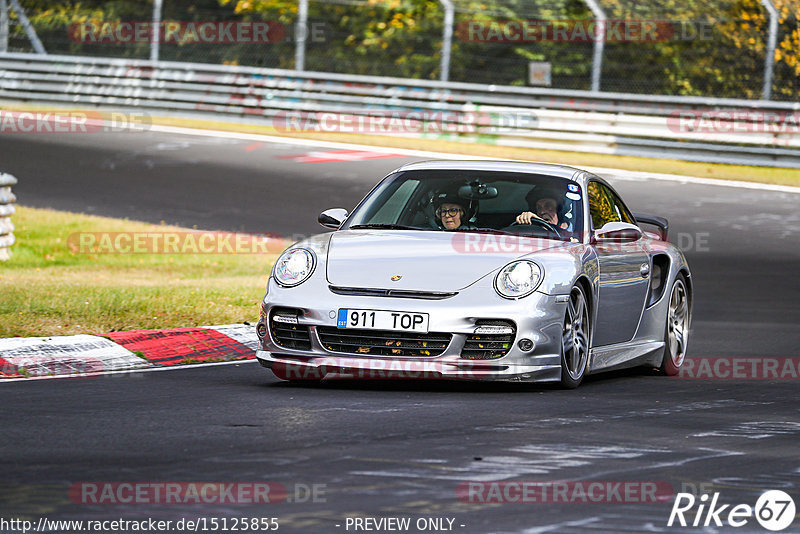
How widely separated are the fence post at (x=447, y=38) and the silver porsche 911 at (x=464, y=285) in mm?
15733

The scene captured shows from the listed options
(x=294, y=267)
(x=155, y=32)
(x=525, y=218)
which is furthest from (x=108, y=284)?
(x=155, y=32)

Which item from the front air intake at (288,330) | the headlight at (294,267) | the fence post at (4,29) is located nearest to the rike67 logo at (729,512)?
the front air intake at (288,330)

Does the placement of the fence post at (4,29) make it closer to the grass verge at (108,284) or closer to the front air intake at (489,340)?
the grass verge at (108,284)

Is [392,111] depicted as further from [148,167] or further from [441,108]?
[148,167]

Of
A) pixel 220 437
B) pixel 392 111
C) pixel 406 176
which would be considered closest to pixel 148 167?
pixel 392 111

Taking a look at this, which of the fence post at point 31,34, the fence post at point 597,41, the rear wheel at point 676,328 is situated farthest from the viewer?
the fence post at point 31,34

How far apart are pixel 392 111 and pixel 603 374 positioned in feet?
54.0

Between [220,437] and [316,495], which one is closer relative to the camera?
[316,495]

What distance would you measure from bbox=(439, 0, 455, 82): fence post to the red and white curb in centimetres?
1516

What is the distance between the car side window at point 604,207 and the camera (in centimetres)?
935

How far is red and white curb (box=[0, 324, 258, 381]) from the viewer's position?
29.3ft

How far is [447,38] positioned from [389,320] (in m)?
17.6

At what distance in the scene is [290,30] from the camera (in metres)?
27.2

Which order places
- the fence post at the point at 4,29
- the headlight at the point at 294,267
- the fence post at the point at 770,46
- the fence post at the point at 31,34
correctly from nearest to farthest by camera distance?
the headlight at the point at 294,267, the fence post at the point at 770,46, the fence post at the point at 4,29, the fence post at the point at 31,34
